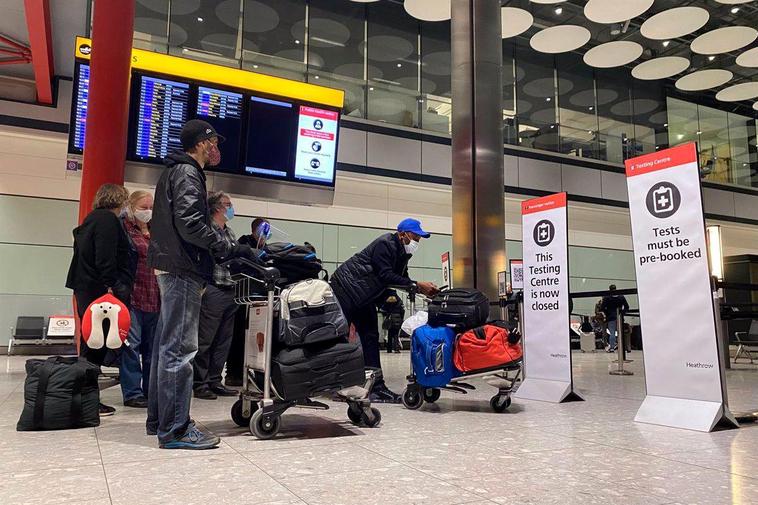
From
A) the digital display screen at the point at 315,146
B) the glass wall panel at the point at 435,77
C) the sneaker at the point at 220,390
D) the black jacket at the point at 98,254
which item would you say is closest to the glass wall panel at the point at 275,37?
the glass wall panel at the point at 435,77

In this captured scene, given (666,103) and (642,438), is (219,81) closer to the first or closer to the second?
(642,438)

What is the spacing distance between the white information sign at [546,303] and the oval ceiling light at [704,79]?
43.5 ft

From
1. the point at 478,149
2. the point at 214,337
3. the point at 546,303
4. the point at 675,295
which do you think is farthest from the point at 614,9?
the point at 214,337

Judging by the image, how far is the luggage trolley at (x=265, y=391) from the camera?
3.05 m

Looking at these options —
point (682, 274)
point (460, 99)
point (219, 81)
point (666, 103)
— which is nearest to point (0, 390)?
point (219, 81)

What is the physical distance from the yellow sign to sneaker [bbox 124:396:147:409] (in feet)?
11.5

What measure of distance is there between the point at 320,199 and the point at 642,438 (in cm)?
463

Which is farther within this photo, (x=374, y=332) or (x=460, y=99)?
(x=460, y=99)

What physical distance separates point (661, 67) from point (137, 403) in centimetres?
1549

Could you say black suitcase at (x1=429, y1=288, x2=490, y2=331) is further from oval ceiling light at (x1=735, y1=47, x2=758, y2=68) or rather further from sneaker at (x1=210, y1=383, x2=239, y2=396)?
oval ceiling light at (x1=735, y1=47, x2=758, y2=68)

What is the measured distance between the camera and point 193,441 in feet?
9.15

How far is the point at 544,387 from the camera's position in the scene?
4.83 metres

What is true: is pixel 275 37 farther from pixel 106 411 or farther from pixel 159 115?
pixel 106 411

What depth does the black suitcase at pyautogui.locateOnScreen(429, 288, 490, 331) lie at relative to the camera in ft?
13.9
